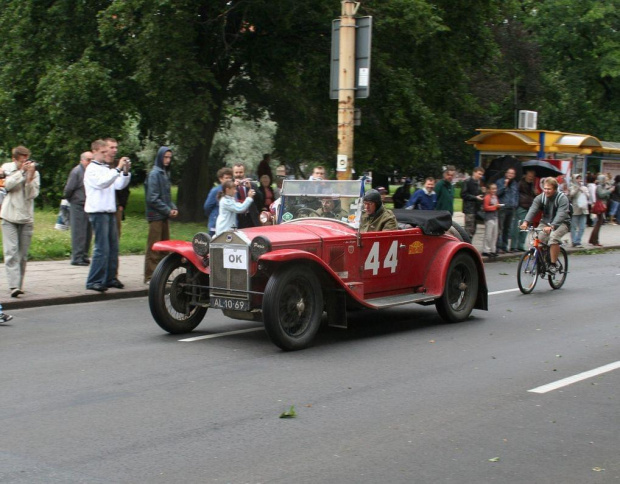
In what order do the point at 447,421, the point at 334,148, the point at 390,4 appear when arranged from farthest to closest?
the point at 334,148 < the point at 390,4 < the point at 447,421

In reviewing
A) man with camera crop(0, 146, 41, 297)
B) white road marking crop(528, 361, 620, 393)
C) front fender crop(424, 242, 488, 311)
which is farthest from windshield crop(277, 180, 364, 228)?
man with camera crop(0, 146, 41, 297)

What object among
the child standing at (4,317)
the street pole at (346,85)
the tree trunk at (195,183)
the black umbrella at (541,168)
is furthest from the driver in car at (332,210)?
the tree trunk at (195,183)

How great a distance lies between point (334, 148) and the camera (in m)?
25.0

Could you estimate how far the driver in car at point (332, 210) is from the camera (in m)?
9.75

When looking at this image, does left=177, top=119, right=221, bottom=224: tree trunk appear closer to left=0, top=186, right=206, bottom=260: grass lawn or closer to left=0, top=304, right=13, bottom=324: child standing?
left=0, top=186, right=206, bottom=260: grass lawn

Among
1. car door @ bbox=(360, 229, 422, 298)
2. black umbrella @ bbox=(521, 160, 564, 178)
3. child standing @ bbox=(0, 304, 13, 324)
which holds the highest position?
black umbrella @ bbox=(521, 160, 564, 178)

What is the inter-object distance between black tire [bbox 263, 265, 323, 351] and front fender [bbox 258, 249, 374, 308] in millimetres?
125

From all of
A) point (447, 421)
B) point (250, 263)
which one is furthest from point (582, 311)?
point (447, 421)

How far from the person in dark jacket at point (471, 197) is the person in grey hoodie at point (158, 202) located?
8.04m

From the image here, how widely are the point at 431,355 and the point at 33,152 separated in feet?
52.3

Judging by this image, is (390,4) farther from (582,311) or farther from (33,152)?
(582,311)

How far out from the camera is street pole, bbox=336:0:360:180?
1477cm

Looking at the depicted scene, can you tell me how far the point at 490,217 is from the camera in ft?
62.2

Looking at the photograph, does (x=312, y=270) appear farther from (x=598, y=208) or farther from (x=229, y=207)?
(x=598, y=208)
